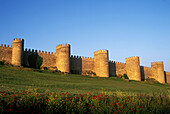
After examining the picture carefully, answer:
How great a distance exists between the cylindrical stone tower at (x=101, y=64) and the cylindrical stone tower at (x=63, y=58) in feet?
25.4

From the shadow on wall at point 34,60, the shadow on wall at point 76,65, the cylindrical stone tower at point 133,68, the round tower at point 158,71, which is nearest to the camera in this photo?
the shadow on wall at point 34,60

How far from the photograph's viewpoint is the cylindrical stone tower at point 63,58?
33.3 meters

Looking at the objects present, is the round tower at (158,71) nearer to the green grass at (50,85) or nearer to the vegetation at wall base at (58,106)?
the green grass at (50,85)

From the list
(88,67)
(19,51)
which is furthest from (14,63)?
(88,67)

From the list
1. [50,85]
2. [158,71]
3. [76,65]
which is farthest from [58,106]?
[158,71]

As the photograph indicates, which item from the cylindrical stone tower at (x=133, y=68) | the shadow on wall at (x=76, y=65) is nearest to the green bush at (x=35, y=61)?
the shadow on wall at (x=76, y=65)

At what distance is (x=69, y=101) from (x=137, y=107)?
289 cm

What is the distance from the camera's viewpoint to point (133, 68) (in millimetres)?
43500

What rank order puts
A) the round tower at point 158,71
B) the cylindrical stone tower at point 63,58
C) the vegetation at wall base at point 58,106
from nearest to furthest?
the vegetation at wall base at point 58,106, the cylindrical stone tower at point 63,58, the round tower at point 158,71

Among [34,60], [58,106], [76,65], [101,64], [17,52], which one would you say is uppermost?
[17,52]

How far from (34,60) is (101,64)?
13.8 m

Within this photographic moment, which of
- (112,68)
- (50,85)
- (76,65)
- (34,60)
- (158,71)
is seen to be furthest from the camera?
(158,71)

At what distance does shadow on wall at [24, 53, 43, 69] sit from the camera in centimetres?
3249

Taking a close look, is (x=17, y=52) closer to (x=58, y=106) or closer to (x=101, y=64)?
(x=101, y=64)
